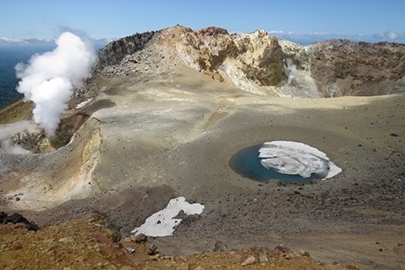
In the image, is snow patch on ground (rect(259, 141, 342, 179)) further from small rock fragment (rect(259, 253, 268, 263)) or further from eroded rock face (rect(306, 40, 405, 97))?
eroded rock face (rect(306, 40, 405, 97))

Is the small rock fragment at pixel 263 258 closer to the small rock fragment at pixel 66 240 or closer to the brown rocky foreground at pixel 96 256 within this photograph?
the brown rocky foreground at pixel 96 256

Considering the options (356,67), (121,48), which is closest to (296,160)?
(121,48)

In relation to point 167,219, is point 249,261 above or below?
above

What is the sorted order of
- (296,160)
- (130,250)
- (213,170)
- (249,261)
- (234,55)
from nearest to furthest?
(249,261) < (130,250) < (213,170) < (296,160) < (234,55)

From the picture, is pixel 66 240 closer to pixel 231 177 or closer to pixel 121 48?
pixel 231 177

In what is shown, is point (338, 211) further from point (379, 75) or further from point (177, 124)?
point (379, 75)

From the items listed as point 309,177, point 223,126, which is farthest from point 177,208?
point 223,126
